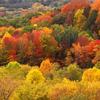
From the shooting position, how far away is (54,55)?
111312 millimetres

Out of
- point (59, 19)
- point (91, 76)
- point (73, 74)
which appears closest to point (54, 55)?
point (59, 19)

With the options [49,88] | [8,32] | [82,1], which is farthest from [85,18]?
[49,88]

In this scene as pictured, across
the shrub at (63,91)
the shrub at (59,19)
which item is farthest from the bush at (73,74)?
the shrub at (59,19)

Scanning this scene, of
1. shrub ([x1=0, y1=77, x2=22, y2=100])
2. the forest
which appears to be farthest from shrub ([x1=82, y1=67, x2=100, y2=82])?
shrub ([x1=0, y1=77, x2=22, y2=100])

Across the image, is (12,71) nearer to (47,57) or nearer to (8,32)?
(47,57)

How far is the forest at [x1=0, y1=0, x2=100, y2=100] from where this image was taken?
61.0 metres

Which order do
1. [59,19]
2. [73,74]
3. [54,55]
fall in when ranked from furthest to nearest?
[59,19] → [54,55] → [73,74]

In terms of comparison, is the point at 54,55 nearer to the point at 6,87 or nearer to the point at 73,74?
the point at 73,74

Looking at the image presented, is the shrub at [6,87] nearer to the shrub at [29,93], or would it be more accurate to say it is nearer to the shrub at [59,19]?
the shrub at [29,93]

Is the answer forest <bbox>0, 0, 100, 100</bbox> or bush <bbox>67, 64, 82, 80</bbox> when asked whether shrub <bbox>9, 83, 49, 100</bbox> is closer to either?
forest <bbox>0, 0, 100, 100</bbox>

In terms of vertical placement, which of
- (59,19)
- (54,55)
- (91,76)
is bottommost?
(54,55)

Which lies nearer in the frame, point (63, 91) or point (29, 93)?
point (63, 91)

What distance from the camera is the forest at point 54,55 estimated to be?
61031 mm

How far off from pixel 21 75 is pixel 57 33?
35.5 metres
